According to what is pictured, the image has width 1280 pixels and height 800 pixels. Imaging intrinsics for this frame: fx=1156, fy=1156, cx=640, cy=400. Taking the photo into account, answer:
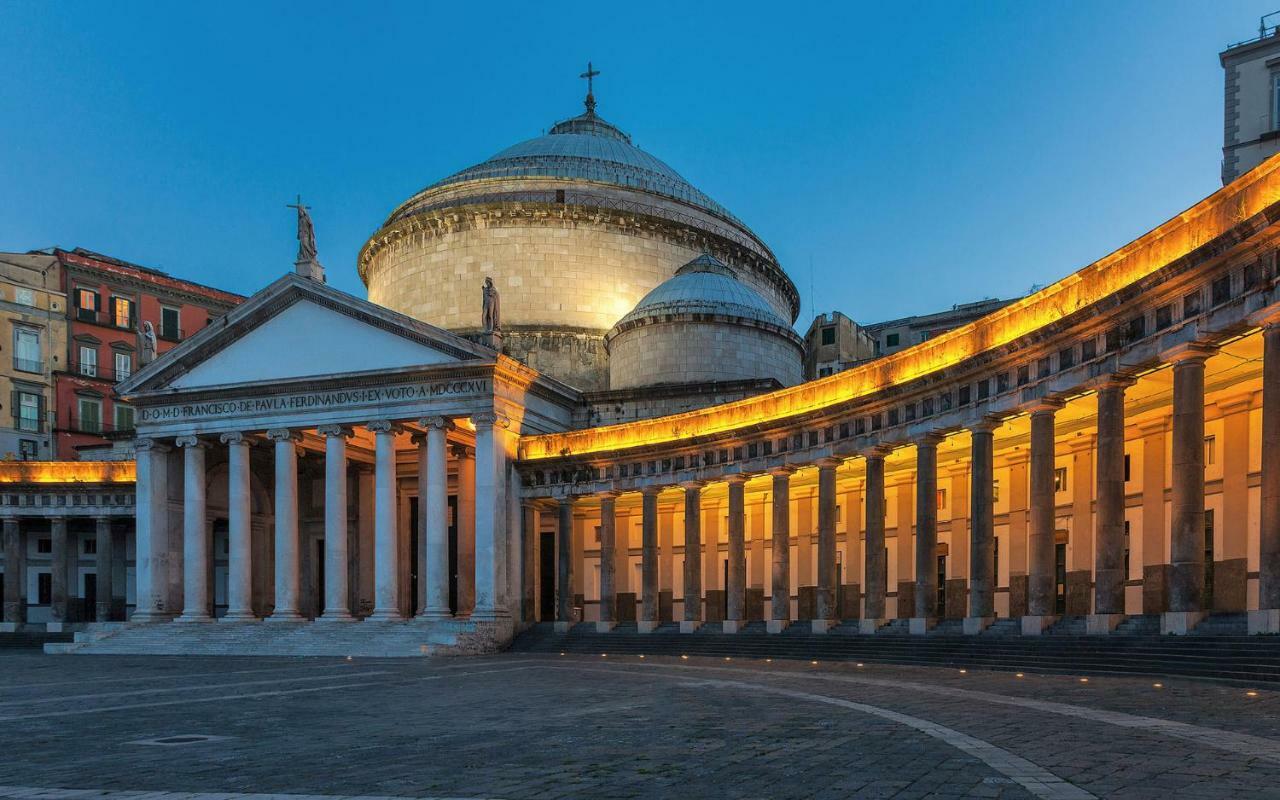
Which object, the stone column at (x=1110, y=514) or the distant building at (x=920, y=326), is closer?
the stone column at (x=1110, y=514)

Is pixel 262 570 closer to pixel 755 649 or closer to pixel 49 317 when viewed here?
pixel 49 317

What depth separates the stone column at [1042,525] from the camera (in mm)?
30672

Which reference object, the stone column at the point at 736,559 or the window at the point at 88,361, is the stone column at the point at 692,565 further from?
the window at the point at 88,361

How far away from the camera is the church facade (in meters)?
28.4

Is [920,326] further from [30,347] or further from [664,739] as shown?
[664,739]

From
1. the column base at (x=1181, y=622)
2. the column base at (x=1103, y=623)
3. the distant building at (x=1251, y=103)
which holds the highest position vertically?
the distant building at (x=1251, y=103)

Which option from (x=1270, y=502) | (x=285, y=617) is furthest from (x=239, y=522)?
(x=1270, y=502)

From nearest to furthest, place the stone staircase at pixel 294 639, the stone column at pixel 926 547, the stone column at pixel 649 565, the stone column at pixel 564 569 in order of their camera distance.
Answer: the stone column at pixel 926 547
the stone staircase at pixel 294 639
the stone column at pixel 649 565
the stone column at pixel 564 569

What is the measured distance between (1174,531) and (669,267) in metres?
47.6

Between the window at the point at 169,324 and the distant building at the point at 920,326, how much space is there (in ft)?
177

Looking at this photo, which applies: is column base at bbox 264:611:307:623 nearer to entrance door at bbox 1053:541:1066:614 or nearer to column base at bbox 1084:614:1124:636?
entrance door at bbox 1053:541:1066:614

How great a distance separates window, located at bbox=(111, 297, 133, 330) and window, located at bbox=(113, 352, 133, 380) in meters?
2.03

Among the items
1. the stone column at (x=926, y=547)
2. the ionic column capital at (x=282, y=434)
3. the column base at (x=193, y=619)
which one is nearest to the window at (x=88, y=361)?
the column base at (x=193, y=619)

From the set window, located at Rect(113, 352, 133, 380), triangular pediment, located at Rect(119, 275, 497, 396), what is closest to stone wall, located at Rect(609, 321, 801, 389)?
triangular pediment, located at Rect(119, 275, 497, 396)
